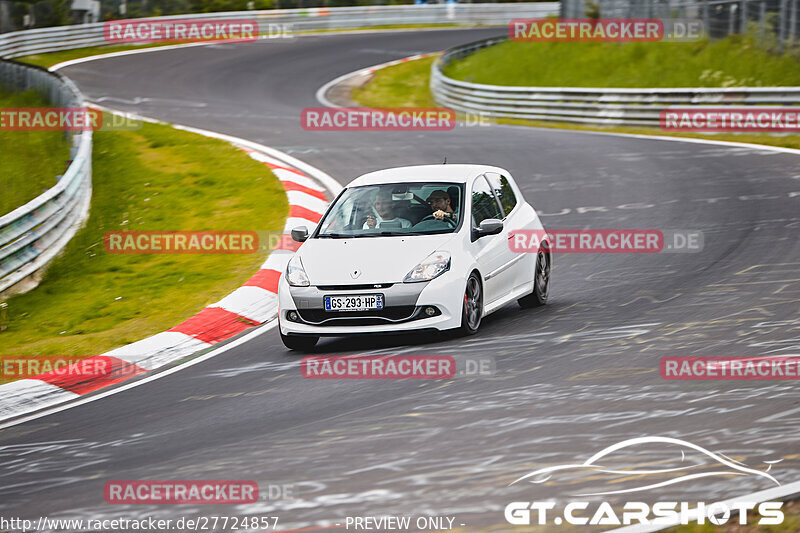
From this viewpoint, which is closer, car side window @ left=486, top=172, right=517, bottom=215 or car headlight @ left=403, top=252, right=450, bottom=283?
car headlight @ left=403, top=252, right=450, bottom=283

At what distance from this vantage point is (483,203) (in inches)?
404

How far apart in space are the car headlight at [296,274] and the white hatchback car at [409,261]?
1 centimetres

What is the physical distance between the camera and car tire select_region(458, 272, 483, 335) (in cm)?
920

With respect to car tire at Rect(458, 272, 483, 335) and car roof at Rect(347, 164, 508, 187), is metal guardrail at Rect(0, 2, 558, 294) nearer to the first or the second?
car roof at Rect(347, 164, 508, 187)

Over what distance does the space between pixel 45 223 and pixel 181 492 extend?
9.00 m

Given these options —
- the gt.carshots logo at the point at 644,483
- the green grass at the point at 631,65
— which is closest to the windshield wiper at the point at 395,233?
the gt.carshots logo at the point at 644,483

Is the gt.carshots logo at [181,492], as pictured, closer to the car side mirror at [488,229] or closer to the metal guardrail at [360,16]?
the car side mirror at [488,229]

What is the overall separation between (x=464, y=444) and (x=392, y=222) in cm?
372

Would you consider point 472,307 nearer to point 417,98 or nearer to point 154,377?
point 154,377

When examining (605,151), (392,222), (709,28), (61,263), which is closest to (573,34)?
(709,28)

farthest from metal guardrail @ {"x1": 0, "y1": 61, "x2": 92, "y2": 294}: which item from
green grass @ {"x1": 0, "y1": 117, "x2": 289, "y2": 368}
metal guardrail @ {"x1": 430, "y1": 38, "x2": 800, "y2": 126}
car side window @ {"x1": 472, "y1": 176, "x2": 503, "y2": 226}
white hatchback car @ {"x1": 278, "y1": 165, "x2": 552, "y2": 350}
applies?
metal guardrail @ {"x1": 430, "y1": 38, "x2": 800, "y2": 126}

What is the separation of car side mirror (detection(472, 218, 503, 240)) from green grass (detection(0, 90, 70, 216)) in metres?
8.49

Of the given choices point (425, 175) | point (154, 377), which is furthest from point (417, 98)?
point (154, 377)

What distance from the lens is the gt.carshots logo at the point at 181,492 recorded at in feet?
19.2
